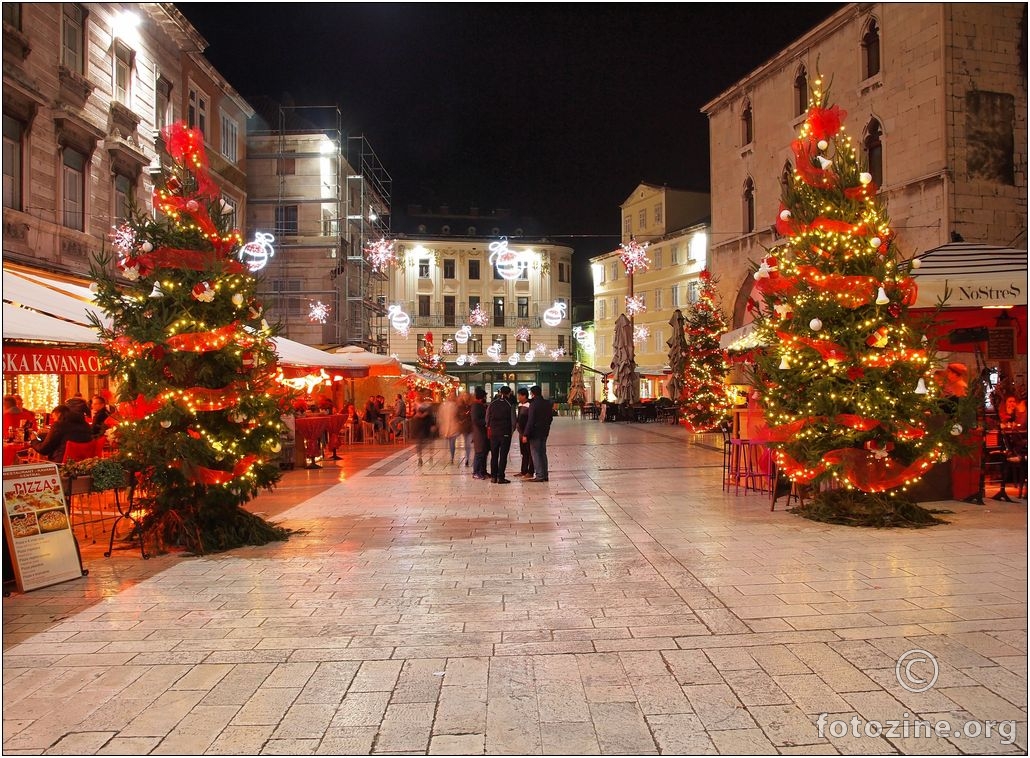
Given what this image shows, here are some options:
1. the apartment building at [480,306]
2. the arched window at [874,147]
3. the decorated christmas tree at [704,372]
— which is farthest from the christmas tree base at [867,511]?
the apartment building at [480,306]

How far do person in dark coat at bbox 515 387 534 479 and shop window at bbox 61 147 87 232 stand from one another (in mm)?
10280

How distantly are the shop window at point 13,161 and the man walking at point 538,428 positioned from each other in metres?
10.4

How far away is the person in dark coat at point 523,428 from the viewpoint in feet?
46.4

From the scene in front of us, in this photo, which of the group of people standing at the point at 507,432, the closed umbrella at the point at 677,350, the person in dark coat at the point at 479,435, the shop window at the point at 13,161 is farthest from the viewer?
the closed umbrella at the point at 677,350

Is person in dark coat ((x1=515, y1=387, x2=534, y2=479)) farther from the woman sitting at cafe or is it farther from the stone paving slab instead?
the woman sitting at cafe

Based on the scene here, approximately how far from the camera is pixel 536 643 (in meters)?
5.22

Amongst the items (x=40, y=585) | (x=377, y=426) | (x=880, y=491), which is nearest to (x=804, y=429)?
(x=880, y=491)

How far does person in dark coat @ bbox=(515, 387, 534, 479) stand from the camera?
46.4ft

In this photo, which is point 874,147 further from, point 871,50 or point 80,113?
point 80,113

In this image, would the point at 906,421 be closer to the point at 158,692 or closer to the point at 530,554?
the point at 530,554

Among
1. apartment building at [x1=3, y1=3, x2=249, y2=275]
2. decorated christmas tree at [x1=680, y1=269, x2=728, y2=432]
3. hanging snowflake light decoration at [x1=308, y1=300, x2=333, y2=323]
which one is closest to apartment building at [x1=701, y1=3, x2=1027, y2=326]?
decorated christmas tree at [x1=680, y1=269, x2=728, y2=432]

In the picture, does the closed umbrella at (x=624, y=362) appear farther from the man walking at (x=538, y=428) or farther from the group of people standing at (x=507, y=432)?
the man walking at (x=538, y=428)

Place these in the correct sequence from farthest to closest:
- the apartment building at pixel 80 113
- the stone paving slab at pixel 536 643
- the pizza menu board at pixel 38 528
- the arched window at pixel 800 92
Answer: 1. the arched window at pixel 800 92
2. the apartment building at pixel 80 113
3. the pizza menu board at pixel 38 528
4. the stone paving slab at pixel 536 643

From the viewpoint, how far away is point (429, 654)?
5.04 meters
